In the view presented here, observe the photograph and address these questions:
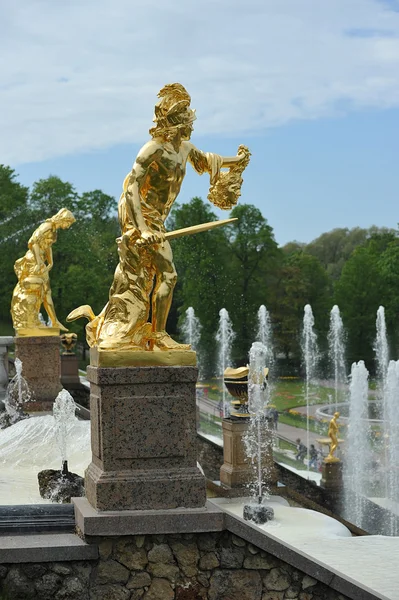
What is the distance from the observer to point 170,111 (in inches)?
293

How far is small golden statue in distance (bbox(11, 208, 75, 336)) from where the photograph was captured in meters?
18.8

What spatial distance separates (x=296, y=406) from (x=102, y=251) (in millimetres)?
15857

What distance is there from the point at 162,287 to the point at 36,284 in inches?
482

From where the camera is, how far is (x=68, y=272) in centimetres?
4500

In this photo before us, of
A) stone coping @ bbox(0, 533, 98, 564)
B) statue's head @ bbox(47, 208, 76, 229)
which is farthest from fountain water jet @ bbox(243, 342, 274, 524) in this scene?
stone coping @ bbox(0, 533, 98, 564)

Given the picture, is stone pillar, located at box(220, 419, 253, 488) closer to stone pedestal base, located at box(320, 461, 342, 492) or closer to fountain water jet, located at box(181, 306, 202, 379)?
stone pedestal base, located at box(320, 461, 342, 492)

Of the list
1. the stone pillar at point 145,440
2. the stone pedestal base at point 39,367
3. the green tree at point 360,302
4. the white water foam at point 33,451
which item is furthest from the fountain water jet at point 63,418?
the green tree at point 360,302

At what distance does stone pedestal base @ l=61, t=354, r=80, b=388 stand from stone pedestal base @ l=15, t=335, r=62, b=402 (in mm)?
4385

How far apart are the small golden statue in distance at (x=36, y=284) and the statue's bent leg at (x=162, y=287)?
38.0ft

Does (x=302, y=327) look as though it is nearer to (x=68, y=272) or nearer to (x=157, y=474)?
(x=68, y=272)

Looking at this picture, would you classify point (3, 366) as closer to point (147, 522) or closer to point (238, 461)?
point (238, 461)

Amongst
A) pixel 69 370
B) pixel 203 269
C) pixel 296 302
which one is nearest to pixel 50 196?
pixel 203 269

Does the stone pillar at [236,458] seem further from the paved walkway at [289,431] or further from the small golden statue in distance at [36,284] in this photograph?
the paved walkway at [289,431]

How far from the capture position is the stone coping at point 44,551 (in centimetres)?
643
